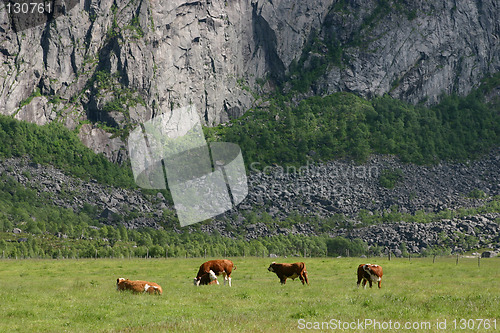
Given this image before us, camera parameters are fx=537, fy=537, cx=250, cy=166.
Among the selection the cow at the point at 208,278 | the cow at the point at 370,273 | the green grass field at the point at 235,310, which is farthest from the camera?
the cow at the point at 208,278

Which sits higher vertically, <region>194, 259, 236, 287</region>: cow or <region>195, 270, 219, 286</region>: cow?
<region>194, 259, 236, 287</region>: cow

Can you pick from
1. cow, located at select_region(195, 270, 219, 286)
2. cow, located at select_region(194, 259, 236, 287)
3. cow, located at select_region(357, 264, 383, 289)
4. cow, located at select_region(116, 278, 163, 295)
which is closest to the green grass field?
cow, located at select_region(116, 278, 163, 295)

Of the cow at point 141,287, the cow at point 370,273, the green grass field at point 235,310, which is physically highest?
the cow at point 370,273

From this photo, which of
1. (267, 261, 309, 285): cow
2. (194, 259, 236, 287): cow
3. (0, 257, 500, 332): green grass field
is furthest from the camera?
(267, 261, 309, 285): cow

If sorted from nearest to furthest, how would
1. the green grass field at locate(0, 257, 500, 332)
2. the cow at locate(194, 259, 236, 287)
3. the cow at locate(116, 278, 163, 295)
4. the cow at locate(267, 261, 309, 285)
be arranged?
the green grass field at locate(0, 257, 500, 332) < the cow at locate(116, 278, 163, 295) < the cow at locate(194, 259, 236, 287) < the cow at locate(267, 261, 309, 285)

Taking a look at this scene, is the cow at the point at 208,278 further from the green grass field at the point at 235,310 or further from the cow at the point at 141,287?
the cow at the point at 141,287

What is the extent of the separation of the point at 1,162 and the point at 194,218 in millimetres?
64353

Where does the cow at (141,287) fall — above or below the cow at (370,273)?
below

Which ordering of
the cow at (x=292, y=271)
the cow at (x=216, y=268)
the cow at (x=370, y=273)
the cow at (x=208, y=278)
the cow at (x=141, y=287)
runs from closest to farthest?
the cow at (x=141, y=287) → the cow at (x=370, y=273) → the cow at (x=208, y=278) → the cow at (x=216, y=268) → the cow at (x=292, y=271)

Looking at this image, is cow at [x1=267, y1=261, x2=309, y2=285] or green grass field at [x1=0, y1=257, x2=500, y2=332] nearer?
green grass field at [x1=0, y1=257, x2=500, y2=332]

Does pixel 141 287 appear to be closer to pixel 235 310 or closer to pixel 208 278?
pixel 208 278

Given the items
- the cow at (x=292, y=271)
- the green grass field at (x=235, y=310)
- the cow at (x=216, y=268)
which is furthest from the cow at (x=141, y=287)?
the cow at (x=292, y=271)

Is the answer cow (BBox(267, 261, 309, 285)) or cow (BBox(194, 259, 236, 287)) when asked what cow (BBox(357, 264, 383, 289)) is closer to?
cow (BBox(267, 261, 309, 285))

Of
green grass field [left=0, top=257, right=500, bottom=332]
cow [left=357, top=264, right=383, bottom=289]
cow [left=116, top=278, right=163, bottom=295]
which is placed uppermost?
cow [left=357, top=264, right=383, bottom=289]
